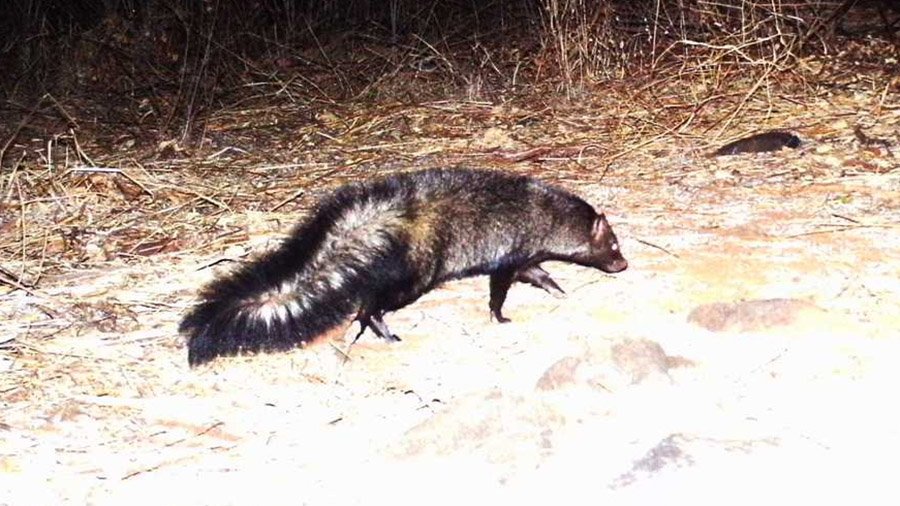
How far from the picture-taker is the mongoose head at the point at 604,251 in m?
4.79

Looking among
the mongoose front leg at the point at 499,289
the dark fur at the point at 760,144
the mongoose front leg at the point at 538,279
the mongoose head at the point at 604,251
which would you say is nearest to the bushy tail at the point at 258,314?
the mongoose front leg at the point at 499,289

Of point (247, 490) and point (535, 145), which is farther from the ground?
point (247, 490)

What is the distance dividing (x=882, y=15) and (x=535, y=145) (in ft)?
9.90

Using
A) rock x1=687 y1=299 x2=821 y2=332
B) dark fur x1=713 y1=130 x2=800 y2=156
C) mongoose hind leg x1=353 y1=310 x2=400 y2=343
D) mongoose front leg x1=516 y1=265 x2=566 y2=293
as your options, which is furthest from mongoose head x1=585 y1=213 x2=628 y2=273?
dark fur x1=713 y1=130 x2=800 y2=156

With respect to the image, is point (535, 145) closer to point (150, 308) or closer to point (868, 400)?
point (150, 308)

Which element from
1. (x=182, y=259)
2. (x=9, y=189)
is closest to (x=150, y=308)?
(x=182, y=259)

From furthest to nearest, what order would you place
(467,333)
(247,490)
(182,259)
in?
(182,259) < (467,333) < (247,490)

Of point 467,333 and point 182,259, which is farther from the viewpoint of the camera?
point 182,259

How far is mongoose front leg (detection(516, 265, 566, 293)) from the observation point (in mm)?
4746

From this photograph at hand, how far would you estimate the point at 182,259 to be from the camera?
5.17m

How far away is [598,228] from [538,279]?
0.34 metres

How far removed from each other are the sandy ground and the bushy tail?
0.06m

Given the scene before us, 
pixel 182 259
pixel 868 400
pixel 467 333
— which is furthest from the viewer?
pixel 182 259

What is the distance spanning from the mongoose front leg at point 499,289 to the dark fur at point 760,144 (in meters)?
2.04
